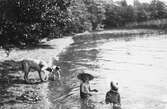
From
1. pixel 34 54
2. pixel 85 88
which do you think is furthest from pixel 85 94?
pixel 34 54

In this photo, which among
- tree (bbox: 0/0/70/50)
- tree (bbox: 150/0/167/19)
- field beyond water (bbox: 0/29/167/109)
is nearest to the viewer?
field beyond water (bbox: 0/29/167/109)

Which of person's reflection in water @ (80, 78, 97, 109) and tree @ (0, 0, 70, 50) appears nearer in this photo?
person's reflection in water @ (80, 78, 97, 109)

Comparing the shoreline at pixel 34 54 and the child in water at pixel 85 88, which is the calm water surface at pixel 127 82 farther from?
the shoreline at pixel 34 54

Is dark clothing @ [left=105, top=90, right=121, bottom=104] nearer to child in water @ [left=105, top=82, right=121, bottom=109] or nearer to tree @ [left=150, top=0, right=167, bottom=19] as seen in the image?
child in water @ [left=105, top=82, right=121, bottom=109]

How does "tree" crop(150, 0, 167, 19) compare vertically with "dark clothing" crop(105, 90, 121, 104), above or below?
above

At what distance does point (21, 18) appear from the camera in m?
21.4

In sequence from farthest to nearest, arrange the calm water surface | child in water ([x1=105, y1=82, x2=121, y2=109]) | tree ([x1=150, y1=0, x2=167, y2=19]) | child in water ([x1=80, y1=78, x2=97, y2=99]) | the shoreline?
1. tree ([x1=150, y1=0, x2=167, y2=19])
2. the shoreline
3. the calm water surface
4. child in water ([x1=80, y1=78, x2=97, y2=99])
5. child in water ([x1=105, y1=82, x2=121, y2=109])

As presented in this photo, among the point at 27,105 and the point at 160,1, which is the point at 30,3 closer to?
the point at 27,105

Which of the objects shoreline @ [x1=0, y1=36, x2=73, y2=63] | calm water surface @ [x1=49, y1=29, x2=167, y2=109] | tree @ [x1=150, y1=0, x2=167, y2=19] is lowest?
calm water surface @ [x1=49, y1=29, x2=167, y2=109]

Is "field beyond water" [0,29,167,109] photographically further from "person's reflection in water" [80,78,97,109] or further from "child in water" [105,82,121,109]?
"child in water" [105,82,121,109]

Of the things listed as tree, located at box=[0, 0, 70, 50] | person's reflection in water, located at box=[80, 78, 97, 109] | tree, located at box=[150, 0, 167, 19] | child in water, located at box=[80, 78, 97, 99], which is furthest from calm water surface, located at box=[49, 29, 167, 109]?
tree, located at box=[150, 0, 167, 19]

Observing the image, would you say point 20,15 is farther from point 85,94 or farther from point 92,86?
point 85,94

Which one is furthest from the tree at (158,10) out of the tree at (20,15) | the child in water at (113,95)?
the child in water at (113,95)

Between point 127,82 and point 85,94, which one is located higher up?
point 85,94
